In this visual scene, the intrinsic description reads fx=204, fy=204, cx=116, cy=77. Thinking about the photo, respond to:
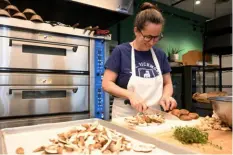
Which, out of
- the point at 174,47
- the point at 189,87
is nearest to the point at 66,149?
the point at 189,87

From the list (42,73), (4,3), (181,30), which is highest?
(181,30)

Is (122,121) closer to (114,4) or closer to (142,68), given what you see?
(142,68)

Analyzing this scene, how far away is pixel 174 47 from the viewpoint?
4.18m

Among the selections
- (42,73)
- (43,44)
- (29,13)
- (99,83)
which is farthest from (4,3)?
(99,83)

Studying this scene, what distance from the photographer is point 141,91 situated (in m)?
1.26

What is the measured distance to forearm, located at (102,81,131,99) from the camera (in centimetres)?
110

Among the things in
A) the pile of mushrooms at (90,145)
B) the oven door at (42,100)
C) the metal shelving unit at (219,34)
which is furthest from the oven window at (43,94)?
the metal shelving unit at (219,34)

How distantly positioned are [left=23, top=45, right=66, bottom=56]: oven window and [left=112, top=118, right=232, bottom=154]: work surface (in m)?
1.10

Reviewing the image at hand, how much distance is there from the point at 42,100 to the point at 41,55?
1.26 ft

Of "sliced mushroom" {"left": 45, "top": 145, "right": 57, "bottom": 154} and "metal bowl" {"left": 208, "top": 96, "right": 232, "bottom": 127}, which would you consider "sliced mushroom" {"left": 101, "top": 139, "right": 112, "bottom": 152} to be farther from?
"metal bowl" {"left": 208, "top": 96, "right": 232, "bottom": 127}

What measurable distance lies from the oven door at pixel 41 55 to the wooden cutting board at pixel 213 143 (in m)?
1.29

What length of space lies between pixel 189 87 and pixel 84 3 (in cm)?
156

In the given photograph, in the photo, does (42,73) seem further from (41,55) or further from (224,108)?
(224,108)

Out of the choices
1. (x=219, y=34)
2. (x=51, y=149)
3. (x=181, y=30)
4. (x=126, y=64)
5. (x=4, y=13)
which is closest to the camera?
(x=51, y=149)
